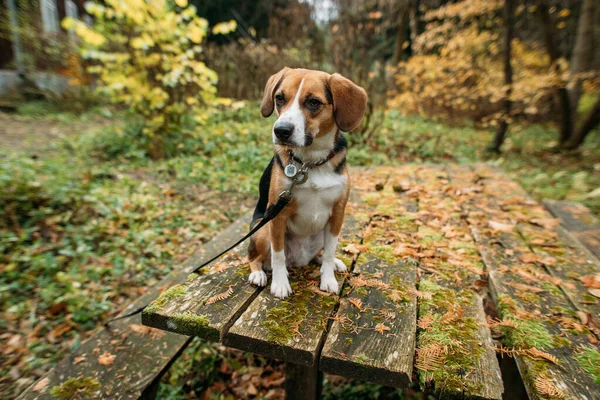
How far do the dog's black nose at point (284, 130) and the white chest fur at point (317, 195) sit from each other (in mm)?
285

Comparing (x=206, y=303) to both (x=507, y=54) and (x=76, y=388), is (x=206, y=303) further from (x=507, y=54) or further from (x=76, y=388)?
(x=507, y=54)

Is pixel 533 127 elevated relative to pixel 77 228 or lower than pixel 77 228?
elevated

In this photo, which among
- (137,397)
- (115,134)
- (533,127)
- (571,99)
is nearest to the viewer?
(137,397)

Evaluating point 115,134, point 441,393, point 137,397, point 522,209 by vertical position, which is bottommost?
point 137,397

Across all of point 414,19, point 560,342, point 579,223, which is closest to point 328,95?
point 560,342

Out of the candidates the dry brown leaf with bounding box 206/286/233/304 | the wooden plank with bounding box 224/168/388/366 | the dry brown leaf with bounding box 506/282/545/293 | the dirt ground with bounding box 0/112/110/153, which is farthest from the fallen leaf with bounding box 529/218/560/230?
the dirt ground with bounding box 0/112/110/153

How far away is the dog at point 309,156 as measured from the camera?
1958mm

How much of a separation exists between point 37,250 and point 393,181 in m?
4.09

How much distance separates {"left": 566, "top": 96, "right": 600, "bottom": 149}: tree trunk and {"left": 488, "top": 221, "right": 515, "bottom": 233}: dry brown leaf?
22.7ft

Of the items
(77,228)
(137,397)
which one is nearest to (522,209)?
(137,397)

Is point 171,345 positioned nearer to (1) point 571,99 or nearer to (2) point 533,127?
(1) point 571,99

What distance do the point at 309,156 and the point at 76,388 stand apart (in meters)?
2.00

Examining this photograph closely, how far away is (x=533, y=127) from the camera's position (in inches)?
472

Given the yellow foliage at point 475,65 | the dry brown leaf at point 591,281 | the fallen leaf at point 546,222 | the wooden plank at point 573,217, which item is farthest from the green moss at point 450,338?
the yellow foliage at point 475,65
